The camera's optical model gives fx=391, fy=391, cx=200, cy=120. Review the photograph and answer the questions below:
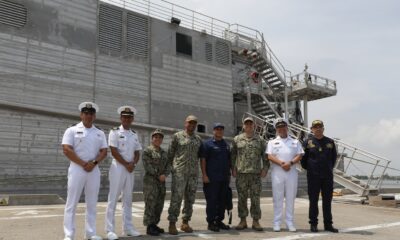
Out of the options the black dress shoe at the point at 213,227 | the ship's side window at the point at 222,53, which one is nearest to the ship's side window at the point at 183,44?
the ship's side window at the point at 222,53

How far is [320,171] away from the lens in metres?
5.73

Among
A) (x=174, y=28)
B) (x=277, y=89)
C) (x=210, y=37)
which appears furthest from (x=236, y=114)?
(x=174, y=28)

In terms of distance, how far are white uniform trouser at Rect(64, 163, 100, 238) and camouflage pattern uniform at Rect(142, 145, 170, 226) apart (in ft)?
2.61

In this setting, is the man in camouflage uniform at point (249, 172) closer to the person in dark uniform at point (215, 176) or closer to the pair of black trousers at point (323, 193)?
the person in dark uniform at point (215, 176)

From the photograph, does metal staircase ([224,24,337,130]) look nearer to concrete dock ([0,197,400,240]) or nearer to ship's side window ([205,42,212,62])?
ship's side window ([205,42,212,62])

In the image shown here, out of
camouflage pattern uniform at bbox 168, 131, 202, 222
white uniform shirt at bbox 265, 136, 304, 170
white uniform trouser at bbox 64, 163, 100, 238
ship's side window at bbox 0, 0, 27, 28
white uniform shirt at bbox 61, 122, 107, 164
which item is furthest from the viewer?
ship's side window at bbox 0, 0, 27, 28

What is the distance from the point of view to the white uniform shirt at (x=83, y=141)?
4.36 meters

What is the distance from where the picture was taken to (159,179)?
5117 millimetres

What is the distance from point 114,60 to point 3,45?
13.3ft

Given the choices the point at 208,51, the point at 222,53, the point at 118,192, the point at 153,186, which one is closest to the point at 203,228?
the point at 153,186

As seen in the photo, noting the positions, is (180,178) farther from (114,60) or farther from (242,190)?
(114,60)

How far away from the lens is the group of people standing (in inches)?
173

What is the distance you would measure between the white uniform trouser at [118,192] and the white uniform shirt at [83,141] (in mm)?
426

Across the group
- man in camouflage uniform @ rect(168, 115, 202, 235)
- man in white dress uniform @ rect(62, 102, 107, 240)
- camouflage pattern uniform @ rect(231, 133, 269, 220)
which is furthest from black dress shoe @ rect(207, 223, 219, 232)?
man in white dress uniform @ rect(62, 102, 107, 240)
